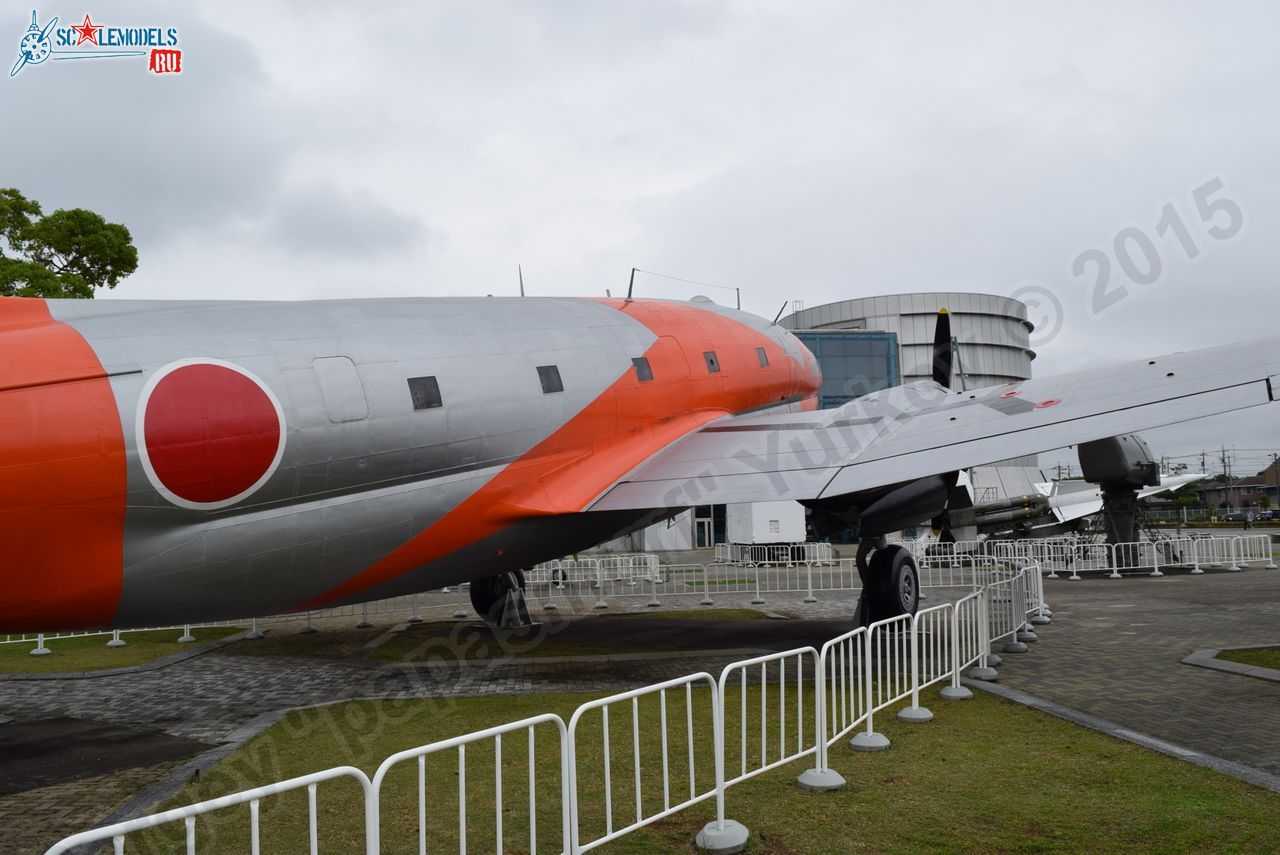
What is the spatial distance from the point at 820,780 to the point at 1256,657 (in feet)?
31.0

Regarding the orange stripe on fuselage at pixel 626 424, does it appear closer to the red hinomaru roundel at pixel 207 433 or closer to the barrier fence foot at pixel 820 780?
the red hinomaru roundel at pixel 207 433

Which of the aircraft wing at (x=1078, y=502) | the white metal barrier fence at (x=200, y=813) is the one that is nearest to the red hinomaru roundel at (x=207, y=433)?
the white metal barrier fence at (x=200, y=813)

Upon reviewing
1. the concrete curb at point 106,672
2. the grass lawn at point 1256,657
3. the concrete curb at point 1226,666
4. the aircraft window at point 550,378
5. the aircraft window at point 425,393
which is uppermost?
the aircraft window at point 550,378

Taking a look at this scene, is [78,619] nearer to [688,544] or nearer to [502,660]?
[502,660]

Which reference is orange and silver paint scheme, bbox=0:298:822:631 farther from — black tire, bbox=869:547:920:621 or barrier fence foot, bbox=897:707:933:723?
barrier fence foot, bbox=897:707:933:723

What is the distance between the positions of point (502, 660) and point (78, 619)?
7350 mm

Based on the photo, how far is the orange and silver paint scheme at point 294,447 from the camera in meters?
7.60

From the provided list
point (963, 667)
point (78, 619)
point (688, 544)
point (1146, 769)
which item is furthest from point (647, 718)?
point (688, 544)

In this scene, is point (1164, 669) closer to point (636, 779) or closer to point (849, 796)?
point (849, 796)

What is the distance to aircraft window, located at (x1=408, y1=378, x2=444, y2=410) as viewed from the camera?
10.0 m

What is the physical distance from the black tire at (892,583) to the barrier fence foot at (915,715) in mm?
4217

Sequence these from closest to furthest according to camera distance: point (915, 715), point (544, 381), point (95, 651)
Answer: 1. point (915, 715)
2. point (544, 381)
3. point (95, 651)

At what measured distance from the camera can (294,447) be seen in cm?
886

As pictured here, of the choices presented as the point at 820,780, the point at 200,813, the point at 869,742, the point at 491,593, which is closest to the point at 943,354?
the point at 491,593
